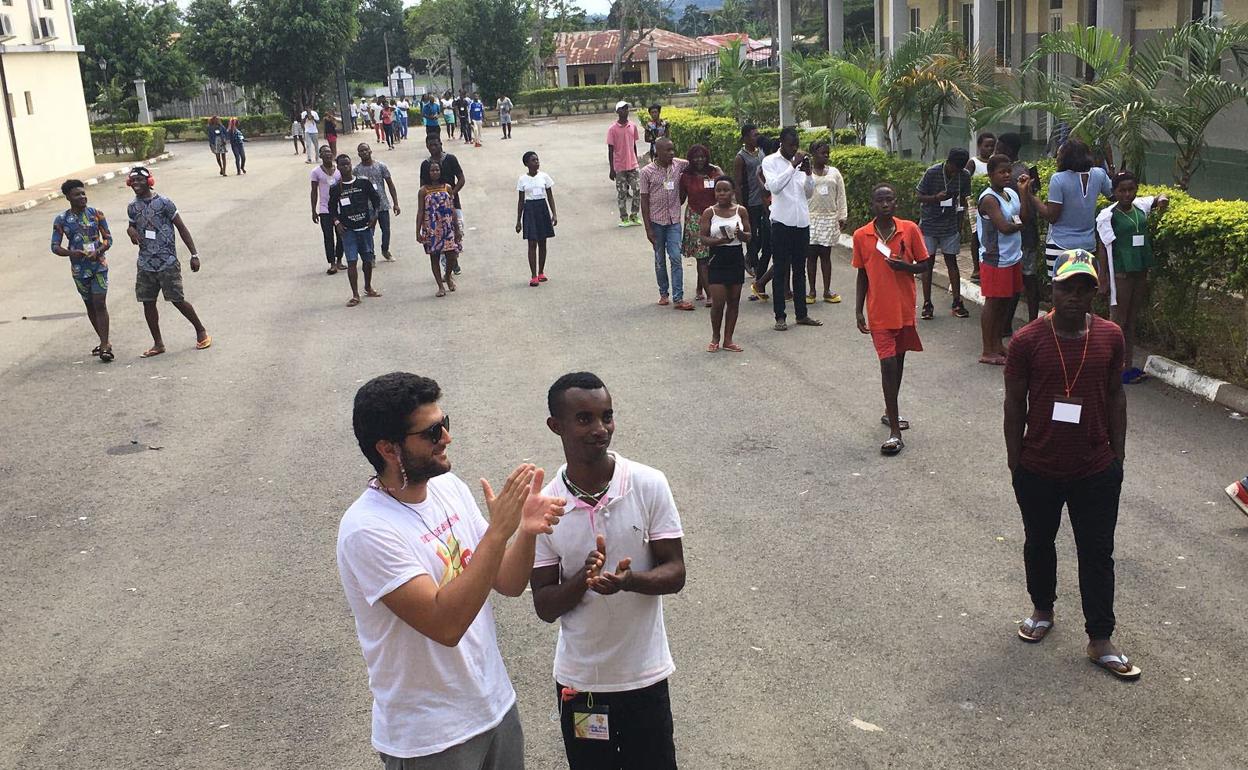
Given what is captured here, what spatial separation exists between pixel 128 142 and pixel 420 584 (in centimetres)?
4561

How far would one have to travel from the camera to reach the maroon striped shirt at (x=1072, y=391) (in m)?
5.37

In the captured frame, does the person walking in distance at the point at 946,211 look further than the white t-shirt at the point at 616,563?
Yes

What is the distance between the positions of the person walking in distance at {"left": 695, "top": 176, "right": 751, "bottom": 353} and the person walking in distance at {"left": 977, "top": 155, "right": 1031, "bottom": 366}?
209 centimetres

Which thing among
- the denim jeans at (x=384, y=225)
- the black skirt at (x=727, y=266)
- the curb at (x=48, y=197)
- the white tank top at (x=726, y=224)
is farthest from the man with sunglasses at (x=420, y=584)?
the curb at (x=48, y=197)

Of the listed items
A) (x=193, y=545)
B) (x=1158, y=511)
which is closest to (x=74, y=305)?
(x=193, y=545)

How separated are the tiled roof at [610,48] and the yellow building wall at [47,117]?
52.0 metres

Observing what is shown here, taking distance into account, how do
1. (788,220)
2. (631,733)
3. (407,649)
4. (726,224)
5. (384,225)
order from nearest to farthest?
(407,649) < (631,733) < (726,224) < (788,220) < (384,225)

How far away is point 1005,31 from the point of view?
2720 centimetres

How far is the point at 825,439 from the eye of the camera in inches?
353

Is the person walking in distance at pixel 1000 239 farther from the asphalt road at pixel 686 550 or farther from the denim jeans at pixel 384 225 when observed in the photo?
the denim jeans at pixel 384 225

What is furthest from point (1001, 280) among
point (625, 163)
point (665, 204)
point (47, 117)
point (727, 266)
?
point (47, 117)

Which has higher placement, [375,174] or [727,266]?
[375,174]

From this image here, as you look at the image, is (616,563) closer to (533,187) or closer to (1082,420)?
(1082,420)

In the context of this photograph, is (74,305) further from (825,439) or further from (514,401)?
(825,439)
